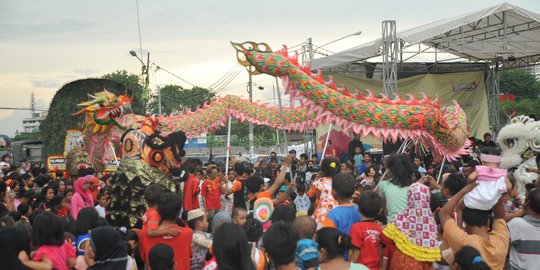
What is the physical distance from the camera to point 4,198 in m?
7.98

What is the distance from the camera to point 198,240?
18.2 ft

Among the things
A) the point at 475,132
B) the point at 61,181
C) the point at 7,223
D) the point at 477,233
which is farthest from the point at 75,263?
the point at 475,132

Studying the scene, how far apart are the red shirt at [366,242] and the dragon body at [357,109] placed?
17.7 ft

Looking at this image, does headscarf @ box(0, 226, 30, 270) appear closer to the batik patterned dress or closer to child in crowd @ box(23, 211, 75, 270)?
child in crowd @ box(23, 211, 75, 270)

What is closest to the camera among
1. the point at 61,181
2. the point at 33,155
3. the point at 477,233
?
the point at 477,233

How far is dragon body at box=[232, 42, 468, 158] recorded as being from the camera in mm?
10422

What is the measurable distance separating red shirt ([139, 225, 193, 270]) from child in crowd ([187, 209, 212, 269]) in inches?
8.8

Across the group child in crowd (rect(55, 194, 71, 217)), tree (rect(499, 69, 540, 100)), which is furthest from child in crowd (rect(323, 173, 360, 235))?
tree (rect(499, 69, 540, 100))

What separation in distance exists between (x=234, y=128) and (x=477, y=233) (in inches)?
2350

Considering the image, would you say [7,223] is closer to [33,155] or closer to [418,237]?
[418,237]

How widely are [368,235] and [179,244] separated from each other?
4.97ft

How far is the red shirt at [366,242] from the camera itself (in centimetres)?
511

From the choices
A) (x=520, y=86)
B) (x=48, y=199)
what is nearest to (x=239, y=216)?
(x=48, y=199)

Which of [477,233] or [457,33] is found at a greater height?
[457,33]
